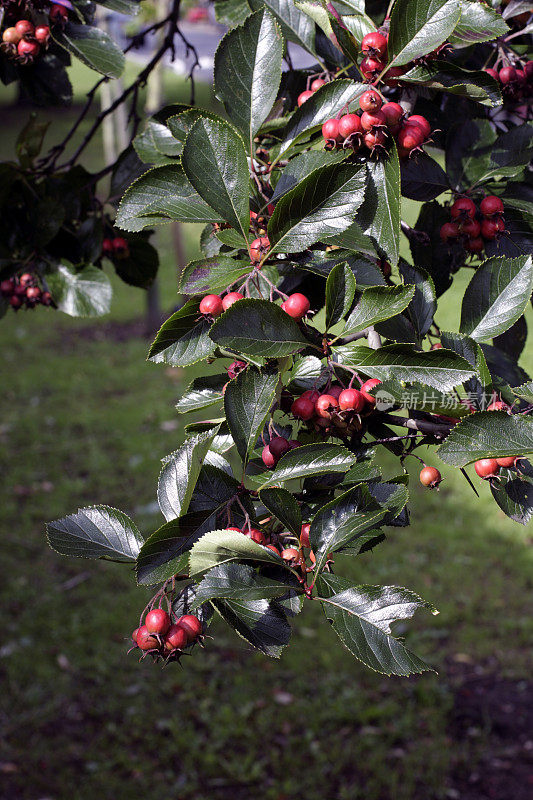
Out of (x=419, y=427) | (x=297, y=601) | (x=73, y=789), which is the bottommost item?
(x=73, y=789)

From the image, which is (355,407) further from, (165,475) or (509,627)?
(509,627)

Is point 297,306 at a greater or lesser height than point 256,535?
greater

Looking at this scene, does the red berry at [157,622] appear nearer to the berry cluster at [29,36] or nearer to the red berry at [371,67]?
the red berry at [371,67]

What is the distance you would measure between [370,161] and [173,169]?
310mm

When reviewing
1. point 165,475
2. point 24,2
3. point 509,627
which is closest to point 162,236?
point 509,627

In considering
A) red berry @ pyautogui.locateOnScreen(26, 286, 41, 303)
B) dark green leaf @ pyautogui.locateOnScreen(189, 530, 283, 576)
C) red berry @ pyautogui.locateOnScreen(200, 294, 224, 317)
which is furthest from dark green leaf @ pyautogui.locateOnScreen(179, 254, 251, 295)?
red berry @ pyautogui.locateOnScreen(26, 286, 41, 303)

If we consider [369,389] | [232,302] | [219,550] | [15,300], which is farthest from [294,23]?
[219,550]

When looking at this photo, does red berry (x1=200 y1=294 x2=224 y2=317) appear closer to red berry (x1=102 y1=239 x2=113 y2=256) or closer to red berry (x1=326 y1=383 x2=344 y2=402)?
red berry (x1=326 y1=383 x2=344 y2=402)

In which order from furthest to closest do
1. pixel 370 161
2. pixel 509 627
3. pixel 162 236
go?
1. pixel 162 236
2. pixel 509 627
3. pixel 370 161

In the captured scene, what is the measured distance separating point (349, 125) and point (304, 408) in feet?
1.23

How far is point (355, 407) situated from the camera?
3.08 ft

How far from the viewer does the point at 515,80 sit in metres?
1.30

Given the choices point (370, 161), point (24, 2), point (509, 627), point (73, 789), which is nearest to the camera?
point (370, 161)

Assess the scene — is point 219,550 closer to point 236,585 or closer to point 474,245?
point 236,585
